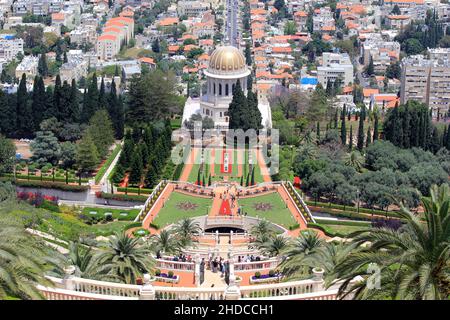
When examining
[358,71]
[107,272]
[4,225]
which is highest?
[4,225]

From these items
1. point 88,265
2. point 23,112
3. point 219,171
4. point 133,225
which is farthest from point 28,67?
point 88,265

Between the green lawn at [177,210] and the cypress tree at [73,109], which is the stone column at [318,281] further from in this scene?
the cypress tree at [73,109]

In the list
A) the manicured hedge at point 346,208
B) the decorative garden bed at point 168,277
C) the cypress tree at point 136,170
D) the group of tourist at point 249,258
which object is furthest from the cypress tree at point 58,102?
the decorative garden bed at point 168,277

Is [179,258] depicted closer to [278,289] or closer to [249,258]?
[249,258]

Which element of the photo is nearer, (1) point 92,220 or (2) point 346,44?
(1) point 92,220

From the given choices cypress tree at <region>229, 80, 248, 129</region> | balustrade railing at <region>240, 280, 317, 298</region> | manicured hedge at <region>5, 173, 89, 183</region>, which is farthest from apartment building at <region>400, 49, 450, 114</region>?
balustrade railing at <region>240, 280, 317, 298</region>
